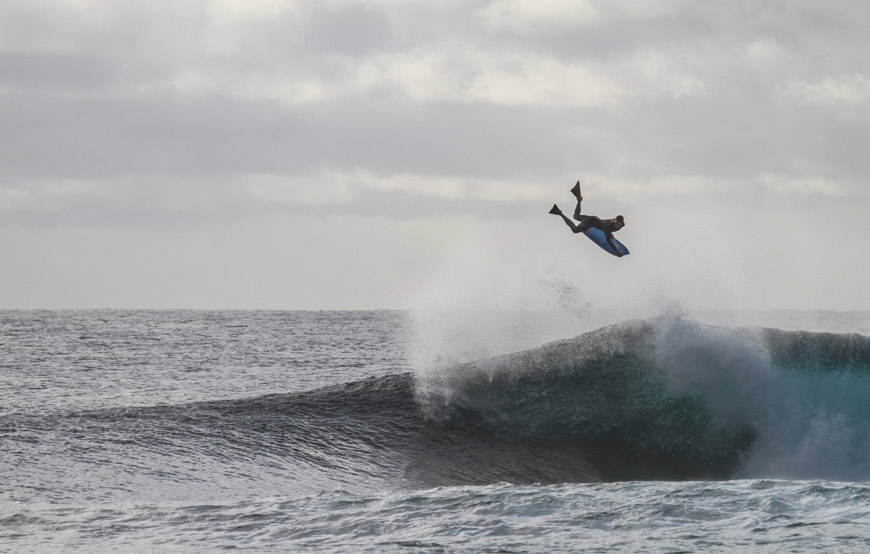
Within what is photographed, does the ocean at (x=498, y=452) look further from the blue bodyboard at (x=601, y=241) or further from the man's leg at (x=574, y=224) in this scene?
the man's leg at (x=574, y=224)

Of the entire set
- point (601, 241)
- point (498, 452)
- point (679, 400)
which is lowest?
point (498, 452)

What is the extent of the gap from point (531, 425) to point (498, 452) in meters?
1.22

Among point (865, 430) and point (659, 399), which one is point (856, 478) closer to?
point (865, 430)

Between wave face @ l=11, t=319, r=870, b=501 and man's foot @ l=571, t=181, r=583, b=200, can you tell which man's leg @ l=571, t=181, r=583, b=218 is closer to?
man's foot @ l=571, t=181, r=583, b=200

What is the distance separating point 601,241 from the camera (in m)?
14.1

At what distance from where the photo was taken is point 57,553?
8.21 m

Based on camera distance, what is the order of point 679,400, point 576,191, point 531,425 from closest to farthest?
point 576,191, point 531,425, point 679,400

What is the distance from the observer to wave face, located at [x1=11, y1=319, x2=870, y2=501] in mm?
12727

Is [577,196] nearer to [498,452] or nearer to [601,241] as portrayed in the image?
[601,241]

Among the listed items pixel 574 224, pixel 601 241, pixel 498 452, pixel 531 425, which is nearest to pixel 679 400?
pixel 531 425

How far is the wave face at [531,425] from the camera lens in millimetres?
12727

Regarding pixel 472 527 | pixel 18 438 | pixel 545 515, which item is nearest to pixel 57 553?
pixel 472 527

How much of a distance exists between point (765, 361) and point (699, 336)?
1248mm

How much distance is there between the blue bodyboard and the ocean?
3.13 metres
